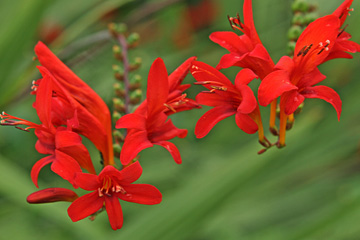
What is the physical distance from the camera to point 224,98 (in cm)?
61

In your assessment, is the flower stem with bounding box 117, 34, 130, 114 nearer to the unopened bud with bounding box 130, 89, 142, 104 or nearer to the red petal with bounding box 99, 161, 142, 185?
the unopened bud with bounding box 130, 89, 142, 104

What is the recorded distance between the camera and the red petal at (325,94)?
1.86 feet

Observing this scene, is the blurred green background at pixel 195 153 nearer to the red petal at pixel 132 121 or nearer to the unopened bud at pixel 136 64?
the unopened bud at pixel 136 64

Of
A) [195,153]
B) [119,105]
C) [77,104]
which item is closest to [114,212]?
[77,104]

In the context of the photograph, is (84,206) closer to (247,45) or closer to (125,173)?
(125,173)

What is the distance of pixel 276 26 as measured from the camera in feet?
5.47

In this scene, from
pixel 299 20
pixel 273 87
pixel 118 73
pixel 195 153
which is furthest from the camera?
pixel 195 153

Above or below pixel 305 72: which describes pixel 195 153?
above

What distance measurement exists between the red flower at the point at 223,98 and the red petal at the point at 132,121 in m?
0.07

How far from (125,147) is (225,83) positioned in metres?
0.14

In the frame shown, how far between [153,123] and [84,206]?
0.44 ft

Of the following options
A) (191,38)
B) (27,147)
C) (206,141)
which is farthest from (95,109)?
(191,38)

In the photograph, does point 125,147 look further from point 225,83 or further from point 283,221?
point 283,221

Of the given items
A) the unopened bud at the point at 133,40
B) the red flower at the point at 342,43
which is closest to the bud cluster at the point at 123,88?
the unopened bud at the point at 133,40
